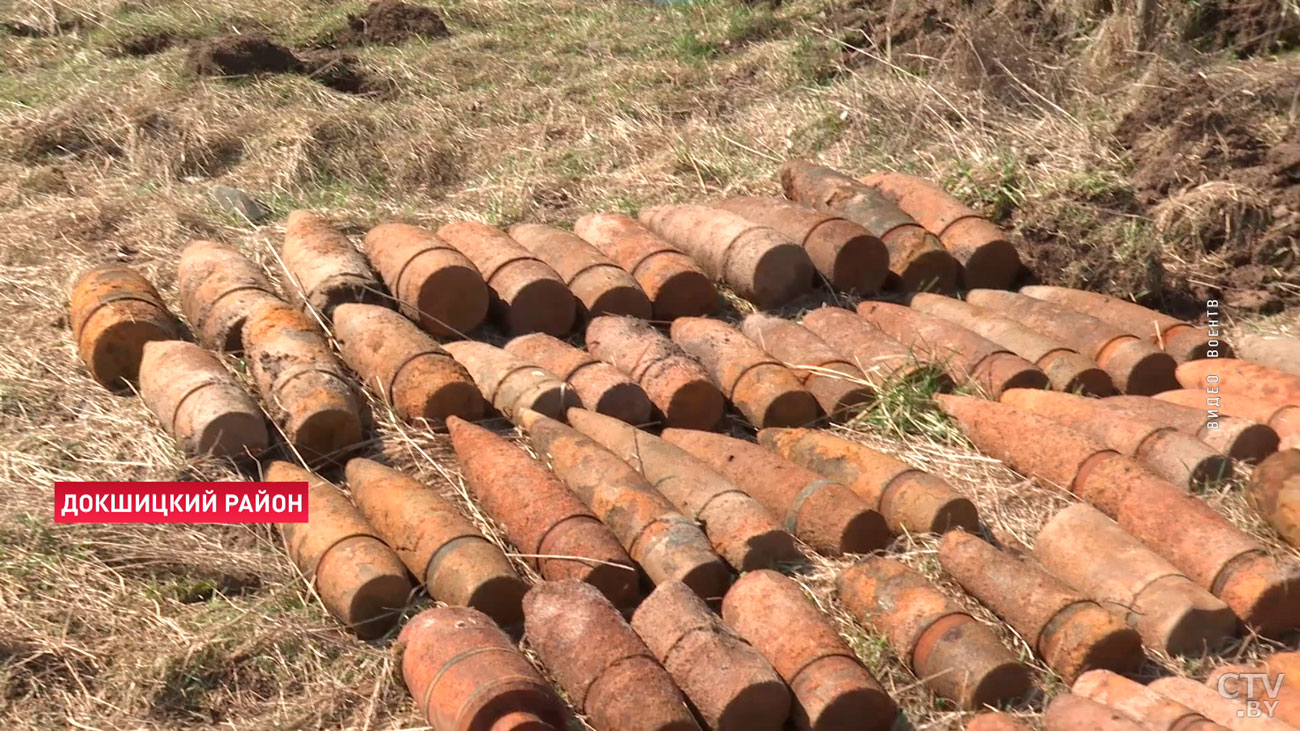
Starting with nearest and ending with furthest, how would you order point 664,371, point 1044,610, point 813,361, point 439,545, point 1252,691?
point 1252,691
point 1044,610
point 439,545
point 664,371
point 813,361

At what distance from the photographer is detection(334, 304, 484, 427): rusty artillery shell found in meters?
5.56

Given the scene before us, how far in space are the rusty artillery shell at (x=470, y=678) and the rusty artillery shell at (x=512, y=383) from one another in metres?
1.40

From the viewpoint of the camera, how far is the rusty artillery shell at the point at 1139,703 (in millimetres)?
3818

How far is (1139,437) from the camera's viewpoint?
5.39 metres

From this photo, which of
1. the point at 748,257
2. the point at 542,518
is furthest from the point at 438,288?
the point at 542,518

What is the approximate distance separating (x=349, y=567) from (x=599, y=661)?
1007 millimetres

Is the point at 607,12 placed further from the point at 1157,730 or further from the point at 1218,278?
the point at 1157,730

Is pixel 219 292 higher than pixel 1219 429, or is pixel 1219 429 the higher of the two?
pixel 219 292

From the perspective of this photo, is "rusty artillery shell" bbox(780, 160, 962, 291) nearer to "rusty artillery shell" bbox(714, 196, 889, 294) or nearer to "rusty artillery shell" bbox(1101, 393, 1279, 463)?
"rusty artillery shell" bbox(714, 196, 889, 294)

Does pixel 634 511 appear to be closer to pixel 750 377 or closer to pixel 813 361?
pixel 750 377

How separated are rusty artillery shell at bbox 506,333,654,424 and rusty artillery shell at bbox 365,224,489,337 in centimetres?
37

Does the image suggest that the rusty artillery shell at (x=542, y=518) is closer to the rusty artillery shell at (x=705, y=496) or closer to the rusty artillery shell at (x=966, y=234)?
the rusty artillery shell at (x=705, y=496)

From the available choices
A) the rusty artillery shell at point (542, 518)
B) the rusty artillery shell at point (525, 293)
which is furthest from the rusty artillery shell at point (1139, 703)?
the rusty artillery shell at point (525, 293)

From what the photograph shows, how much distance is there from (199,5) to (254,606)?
862cm
